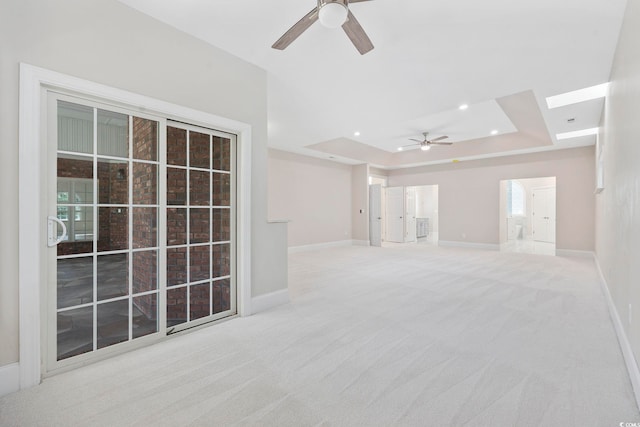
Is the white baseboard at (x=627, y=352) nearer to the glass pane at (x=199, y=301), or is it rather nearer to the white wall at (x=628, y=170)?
the white wall at (x=628, y=170)

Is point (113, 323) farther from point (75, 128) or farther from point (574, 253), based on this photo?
point (574, 253)

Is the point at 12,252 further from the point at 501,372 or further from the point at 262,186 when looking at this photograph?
the point at 501,372

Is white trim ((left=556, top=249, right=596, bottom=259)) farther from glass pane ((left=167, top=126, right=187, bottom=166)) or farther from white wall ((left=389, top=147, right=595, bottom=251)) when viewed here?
glass pane ((left=167, top=126, right=187, bottom=166))

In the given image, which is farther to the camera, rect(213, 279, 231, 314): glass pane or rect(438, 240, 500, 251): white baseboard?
rect(438, 240, 500, 251): white baseboard

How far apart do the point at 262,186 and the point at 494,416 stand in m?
2.63

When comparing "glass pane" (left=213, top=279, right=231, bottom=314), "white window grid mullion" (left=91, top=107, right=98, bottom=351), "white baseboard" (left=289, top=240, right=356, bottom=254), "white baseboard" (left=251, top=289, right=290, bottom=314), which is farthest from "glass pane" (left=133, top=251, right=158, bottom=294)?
"white baseboard" (left=289, top=240, right=356, bottom=254)

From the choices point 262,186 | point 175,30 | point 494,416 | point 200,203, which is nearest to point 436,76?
point 262,186

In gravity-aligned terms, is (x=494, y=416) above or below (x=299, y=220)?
below

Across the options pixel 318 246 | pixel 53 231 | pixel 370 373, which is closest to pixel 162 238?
pixel 53 231

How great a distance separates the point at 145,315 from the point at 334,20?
2.66m

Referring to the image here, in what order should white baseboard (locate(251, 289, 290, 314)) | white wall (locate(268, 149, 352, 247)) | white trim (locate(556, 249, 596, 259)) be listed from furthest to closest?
1. white wall (locate(268, 149, 352, 247))
2. white trim (locate(556, 249, 596, 259))
3. white baseboard (locate(251, 289, 290, 314))

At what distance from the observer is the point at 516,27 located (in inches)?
98.3

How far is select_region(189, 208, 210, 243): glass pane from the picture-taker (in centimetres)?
271

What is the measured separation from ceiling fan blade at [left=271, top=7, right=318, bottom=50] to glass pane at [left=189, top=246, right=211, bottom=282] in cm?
193
